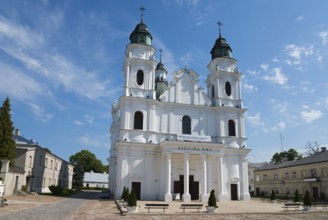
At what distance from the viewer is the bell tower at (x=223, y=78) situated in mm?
37138

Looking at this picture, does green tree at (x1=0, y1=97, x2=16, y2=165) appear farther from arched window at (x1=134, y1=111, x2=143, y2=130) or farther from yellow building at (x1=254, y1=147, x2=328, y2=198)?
yellow building at (x1=254, y1=147, x2=328, y2=198)

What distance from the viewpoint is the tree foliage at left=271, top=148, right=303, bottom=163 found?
218 feet

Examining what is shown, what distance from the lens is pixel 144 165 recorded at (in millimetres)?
31391

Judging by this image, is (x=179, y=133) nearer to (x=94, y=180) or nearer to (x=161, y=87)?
(x=161, y=87)

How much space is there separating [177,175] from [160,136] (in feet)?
16.3

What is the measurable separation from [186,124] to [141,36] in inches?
508

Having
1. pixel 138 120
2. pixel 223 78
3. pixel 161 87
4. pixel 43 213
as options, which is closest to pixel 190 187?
pixel 138 120

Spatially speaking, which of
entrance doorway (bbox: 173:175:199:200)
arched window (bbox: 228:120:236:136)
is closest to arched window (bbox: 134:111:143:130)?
entrance doorway (bbox: 173:175:199:200)

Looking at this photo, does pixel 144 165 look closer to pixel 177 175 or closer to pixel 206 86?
pixel 177 175

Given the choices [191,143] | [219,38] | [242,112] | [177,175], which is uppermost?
[219,38]

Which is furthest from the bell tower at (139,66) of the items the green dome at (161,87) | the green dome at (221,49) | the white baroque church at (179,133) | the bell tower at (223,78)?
the green dome at (221,49)

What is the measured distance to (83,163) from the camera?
8681 centimetres

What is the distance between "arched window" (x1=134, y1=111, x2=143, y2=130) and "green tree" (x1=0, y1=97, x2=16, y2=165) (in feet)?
43.8

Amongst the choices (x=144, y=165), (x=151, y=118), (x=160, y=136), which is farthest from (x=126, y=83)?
(x=144, y=165)
